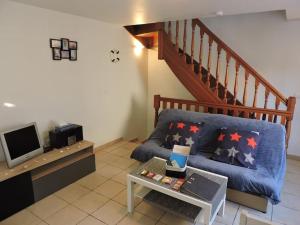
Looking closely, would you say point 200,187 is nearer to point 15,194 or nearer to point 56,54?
point 15,194

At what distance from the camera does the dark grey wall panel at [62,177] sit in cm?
238

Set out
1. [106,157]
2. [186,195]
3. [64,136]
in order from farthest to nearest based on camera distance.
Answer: [106,157]
[64,136]
[186,195]

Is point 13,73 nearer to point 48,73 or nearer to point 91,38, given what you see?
point 48,73

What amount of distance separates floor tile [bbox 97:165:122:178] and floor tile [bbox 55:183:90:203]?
14.8 inches

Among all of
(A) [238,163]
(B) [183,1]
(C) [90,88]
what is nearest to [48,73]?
(C) [90,88]

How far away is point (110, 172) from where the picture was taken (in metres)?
2.99

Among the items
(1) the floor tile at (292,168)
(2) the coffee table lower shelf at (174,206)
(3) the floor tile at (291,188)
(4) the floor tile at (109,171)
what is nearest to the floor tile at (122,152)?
(4) the floor tile at (109,171)

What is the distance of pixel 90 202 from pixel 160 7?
2.34 metres

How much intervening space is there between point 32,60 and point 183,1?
6.17ft

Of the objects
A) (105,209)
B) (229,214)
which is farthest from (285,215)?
(105,209)

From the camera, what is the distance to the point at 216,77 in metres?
3.25

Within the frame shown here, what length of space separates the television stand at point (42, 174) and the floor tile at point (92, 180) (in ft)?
0.20

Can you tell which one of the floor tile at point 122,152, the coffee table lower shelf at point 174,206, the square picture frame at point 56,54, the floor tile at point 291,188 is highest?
the square picture frame at point 56,54

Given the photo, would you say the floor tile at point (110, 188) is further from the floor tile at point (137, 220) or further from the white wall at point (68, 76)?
the white wall at point (68, 76)
